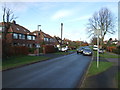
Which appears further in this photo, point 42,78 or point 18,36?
point 18,36

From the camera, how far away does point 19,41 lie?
44562 mm

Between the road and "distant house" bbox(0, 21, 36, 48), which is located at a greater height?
"distant house" bbox(0, 21, 36, 48)

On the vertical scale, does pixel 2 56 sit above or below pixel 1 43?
below

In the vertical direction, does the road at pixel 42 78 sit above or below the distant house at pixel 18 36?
below

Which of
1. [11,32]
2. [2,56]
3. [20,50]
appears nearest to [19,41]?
[11,32]

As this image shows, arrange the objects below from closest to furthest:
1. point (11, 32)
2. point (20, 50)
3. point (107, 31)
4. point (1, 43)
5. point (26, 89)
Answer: point (26, 89) < point (1, 43) < point (20, 50) < point (11, 32) < point (107, 31)

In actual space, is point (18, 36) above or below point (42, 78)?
above

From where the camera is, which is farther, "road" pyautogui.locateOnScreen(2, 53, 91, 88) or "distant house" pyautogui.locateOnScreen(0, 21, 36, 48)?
"distant house" pyautogui.locateOnScreen(0, 21, 36, 48)

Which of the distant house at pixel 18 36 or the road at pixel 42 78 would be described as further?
the distant house at pixel 18 36

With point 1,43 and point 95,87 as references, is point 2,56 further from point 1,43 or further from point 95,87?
point 95,87

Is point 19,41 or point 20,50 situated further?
point 19,41

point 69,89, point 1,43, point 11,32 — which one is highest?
point 11,32

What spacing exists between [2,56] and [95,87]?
13862 mm

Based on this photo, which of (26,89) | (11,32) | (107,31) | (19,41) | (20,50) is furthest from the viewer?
(107,31)
